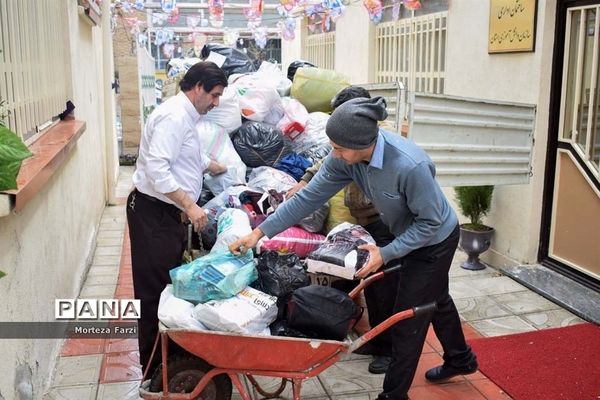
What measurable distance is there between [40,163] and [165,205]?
68 cm

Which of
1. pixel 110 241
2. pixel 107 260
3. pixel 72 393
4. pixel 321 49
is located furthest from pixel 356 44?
pixel 72 393

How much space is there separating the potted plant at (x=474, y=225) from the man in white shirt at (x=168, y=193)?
310 cm

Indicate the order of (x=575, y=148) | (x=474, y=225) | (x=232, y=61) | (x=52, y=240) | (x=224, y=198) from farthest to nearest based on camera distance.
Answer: (x=232, y=61) < (x=474, y=225) < (x=575, y=148) < (x=224, y=198) < (x=52, y=240)

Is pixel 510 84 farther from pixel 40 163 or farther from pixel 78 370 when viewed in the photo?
pixel 78 370

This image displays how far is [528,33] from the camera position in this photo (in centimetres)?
520

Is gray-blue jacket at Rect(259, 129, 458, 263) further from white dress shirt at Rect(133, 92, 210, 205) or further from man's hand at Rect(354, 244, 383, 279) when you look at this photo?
white dress shirt at Rect(133, 92, 210, 205)

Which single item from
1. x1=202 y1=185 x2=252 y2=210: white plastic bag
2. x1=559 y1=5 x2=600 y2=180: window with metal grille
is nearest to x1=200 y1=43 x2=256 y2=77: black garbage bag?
x1=202 y1=185 x2=252 y2=210: white plastic bag

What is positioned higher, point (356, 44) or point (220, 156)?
point (356, 44)

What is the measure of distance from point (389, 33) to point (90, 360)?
654 cm

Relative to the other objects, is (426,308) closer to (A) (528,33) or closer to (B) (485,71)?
(A) (528,33)

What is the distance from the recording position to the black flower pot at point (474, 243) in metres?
5.65

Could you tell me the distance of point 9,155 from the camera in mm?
2033

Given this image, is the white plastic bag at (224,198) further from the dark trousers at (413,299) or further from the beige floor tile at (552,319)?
the beige floor tile at (552,319)

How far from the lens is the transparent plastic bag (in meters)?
2.84
